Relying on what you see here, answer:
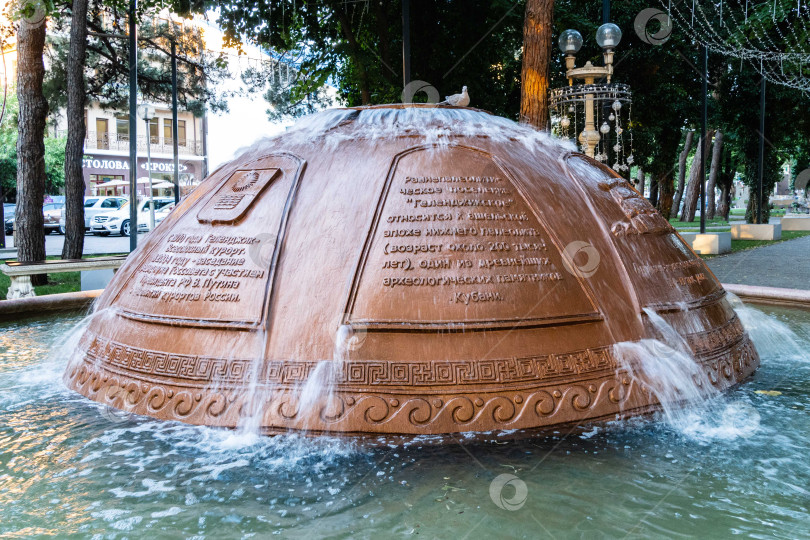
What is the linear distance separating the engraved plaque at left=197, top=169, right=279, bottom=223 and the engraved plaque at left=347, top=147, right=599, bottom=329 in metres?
0.77

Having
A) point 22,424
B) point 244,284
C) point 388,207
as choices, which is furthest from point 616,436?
point 22,424

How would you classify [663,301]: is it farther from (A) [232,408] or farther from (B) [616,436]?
(A) [232,408]

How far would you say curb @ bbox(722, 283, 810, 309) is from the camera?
6586mm

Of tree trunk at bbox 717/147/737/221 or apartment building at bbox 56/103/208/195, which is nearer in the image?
apartment building at bbox 56/103/208/195

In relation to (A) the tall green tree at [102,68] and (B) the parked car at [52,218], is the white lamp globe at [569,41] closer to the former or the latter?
(A) the tall green tree at [102,68]

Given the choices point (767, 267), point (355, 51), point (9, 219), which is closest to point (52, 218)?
point (9, 219)

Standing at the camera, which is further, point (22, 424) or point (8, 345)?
point (8, 345)

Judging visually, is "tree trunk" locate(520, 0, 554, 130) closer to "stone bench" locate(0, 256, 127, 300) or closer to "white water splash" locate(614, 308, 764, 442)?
"white water splash" locate(614, 308, 764, 442)

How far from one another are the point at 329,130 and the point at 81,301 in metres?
4.34

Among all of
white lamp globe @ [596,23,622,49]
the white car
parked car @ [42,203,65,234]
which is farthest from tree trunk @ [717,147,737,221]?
parked car @ [42,203,65,234]

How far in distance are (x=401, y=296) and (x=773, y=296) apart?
17.3 ft

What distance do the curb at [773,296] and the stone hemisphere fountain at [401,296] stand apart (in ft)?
9.79

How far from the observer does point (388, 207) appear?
11.6ft

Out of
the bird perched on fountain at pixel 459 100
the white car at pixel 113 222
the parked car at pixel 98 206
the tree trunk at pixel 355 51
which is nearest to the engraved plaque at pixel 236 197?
the bird perched on fountain at pixel 459 100
